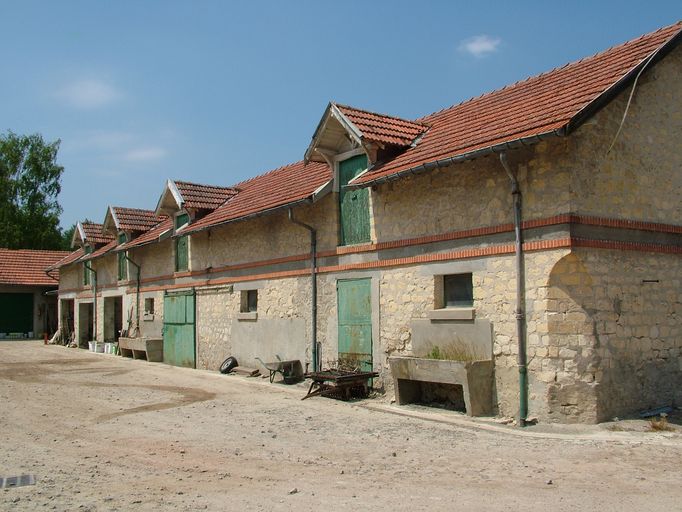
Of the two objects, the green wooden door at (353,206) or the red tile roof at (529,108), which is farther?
the green wooden door at (353,206)

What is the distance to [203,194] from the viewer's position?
1962 cm

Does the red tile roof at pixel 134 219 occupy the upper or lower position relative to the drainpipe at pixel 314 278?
upper

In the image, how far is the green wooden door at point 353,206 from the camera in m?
12.7

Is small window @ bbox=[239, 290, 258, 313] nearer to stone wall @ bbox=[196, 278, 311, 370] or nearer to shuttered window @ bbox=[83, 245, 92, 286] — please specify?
stone wall @ bbox=[196, 278, 311, 370]

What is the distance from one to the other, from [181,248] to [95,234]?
35.5 ft

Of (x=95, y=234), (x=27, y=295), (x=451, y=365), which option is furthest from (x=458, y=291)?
(x=27, y=295)

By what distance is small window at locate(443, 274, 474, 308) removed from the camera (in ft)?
34.8

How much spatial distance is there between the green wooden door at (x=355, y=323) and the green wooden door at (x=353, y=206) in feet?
3.01

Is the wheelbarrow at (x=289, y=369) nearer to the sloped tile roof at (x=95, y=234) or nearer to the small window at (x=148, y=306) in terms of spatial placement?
the small window at (x=148, y=306)

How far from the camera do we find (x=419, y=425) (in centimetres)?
937

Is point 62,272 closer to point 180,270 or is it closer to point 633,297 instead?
point 180,270

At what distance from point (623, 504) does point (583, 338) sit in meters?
3.74

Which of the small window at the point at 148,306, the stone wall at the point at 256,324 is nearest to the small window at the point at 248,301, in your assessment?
the stone wall at the point at 256,324

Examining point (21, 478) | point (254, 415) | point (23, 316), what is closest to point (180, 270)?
point (254, 415)
